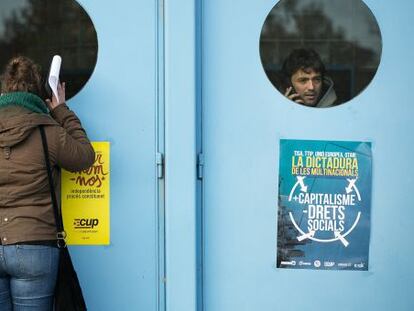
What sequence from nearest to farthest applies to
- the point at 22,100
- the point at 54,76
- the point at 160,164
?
the point at 22,100, the point at 54,76, the point at 160,164

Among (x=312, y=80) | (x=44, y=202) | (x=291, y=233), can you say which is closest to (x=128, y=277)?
(x=44, y=202)

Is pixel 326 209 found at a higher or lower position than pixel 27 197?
lower

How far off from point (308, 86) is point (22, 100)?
120 cm

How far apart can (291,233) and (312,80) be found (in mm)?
683

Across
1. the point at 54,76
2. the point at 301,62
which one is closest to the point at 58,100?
the point at 54,76

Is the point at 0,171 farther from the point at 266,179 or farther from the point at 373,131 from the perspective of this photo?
the point at 373,131

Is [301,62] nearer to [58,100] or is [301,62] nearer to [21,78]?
[58,100]

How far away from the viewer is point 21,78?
2113mm

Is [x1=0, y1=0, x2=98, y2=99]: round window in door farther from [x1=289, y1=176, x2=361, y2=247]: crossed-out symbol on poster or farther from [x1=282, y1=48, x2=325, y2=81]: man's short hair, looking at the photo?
[x1=289, y1=176, x2=361, y2=247]: crossed-out symbol on poster

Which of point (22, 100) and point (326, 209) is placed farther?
point (326, 209)

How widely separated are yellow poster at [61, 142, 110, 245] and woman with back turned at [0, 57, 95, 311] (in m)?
0.29

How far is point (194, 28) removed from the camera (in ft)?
7.74

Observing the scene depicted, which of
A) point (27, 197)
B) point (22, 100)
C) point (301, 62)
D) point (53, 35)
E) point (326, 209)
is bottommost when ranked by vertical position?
point (326, 209)

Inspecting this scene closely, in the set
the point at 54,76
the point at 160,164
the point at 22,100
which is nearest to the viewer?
the point at 22,100
